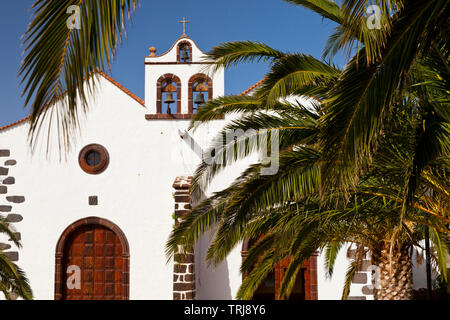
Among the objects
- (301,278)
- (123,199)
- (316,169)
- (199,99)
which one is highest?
(199,99)

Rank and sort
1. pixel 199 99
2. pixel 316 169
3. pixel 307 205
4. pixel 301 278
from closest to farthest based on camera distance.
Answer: pixel 316 169
pixel 307 205
pixel 199 99
pixel 301 278

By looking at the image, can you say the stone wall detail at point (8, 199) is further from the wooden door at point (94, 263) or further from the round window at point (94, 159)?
the round window at point (94, 159)

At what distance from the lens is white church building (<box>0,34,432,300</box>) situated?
38.2 ft

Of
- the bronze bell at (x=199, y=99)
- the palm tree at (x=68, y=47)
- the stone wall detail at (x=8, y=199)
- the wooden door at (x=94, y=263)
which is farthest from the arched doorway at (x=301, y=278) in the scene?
the palm tree at (x=68, y=47)

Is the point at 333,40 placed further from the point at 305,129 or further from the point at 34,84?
the point at 34,84

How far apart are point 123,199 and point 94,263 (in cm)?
171

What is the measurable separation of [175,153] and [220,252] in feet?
21.2

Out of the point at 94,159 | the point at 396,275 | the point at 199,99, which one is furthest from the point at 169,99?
the point at 396,275

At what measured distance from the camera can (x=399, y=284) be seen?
252 inches

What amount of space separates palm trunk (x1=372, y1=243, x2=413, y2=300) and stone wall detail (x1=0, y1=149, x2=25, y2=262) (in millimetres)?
8950

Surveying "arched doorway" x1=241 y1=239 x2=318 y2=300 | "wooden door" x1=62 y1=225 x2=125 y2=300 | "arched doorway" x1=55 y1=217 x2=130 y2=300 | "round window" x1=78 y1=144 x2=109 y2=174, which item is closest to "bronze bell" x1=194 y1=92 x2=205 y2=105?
"round window" x1=78 y1=144 x2=109 y2=174

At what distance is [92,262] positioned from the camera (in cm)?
1190

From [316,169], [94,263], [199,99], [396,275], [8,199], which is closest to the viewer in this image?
[316,169]

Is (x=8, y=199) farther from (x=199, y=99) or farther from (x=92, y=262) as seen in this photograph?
(x=199, y=99)
